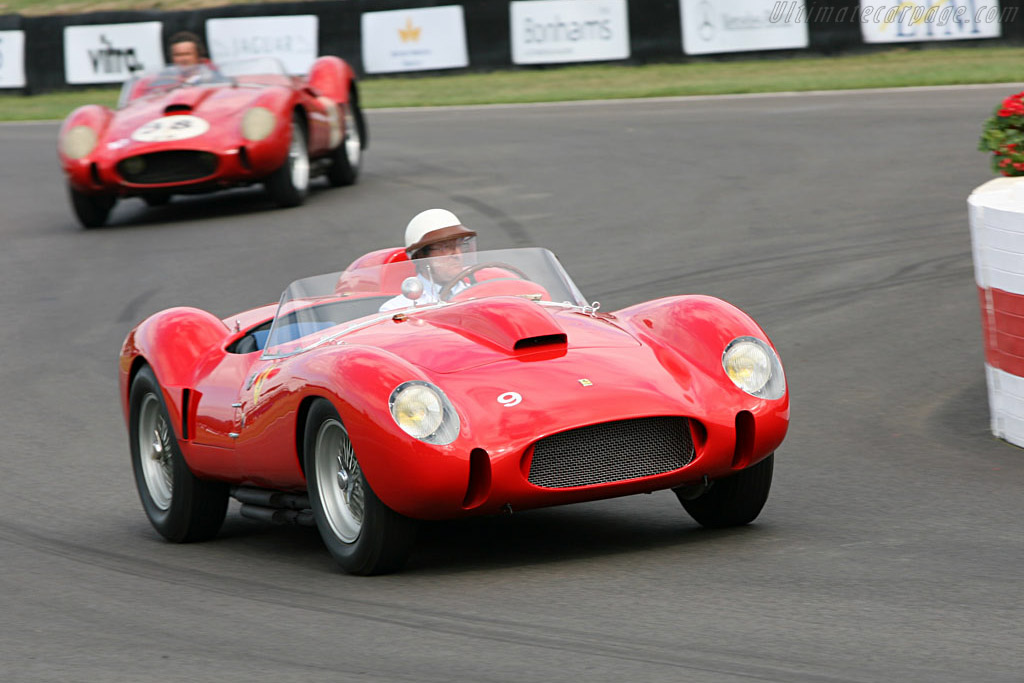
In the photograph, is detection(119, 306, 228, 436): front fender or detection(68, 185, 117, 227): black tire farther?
detection(68, 185, 117, 227): black tire

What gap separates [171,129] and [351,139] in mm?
2526

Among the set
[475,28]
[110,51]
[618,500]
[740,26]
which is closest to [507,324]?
[618,500]

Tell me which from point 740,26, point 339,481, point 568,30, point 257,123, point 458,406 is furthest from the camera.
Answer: point 568,30

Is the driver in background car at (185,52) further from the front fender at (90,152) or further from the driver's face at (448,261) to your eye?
the driver's face at (448,261)

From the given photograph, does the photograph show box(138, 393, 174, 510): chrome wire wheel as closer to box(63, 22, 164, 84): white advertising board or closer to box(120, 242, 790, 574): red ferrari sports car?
box(120, 242, 790, 574): red ferrari sports car

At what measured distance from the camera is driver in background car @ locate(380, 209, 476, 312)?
6.16 meters

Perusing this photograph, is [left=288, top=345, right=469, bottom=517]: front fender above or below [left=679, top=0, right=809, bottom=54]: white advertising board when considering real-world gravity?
below

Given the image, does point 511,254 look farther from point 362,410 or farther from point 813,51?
point 813,51

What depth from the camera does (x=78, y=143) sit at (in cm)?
1374

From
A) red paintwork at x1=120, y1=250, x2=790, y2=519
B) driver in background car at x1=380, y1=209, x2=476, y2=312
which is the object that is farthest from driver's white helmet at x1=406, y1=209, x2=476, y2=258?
red paintwork at x1=120, y1=250, x2=790, y2=519

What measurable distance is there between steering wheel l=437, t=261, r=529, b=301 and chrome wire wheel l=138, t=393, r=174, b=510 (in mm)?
1272

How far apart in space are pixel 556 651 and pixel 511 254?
2.49m

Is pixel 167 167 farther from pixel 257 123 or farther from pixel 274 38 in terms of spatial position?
pixel 274 38

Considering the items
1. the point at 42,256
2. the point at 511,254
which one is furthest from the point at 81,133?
the point at 511,254
